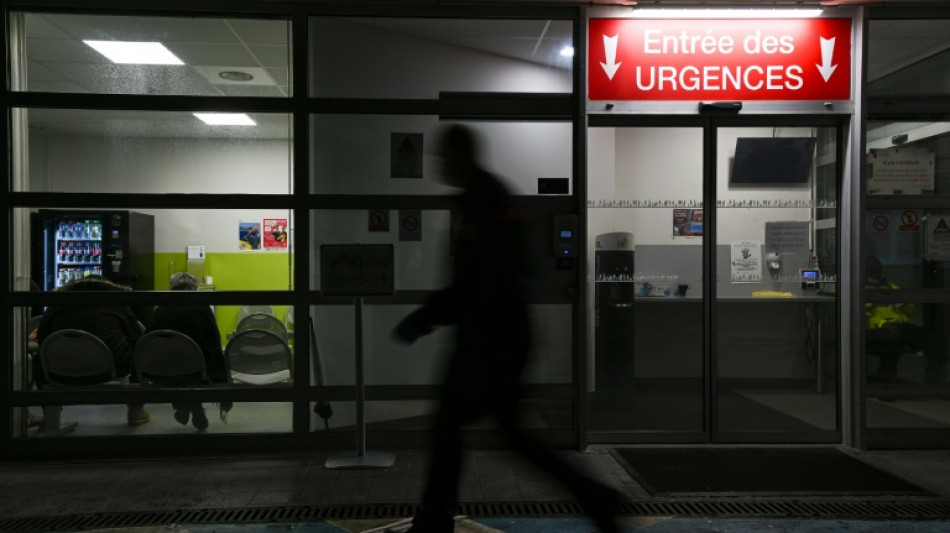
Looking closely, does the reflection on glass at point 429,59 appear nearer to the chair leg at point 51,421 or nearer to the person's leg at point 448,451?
the person's leg at point 448,451

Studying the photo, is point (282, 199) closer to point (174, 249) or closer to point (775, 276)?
point (174, 249)

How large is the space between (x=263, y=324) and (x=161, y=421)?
1.06m

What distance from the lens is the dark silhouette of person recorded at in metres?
3.20

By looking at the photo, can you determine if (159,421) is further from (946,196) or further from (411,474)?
(946,196)

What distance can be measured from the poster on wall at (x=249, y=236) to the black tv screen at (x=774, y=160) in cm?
382

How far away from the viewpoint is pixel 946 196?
5.41 m

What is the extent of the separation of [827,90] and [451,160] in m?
3.61

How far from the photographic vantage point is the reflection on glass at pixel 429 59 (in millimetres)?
5285

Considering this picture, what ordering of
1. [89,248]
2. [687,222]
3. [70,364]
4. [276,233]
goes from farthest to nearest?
[687,222] < [276,233] < [70,364] < [89,248]

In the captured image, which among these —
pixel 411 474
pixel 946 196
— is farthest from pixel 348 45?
pixel 946 196

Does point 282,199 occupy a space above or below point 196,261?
above

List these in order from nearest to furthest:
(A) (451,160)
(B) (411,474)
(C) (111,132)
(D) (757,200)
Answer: (A) (451,160), (B) (411,474), (C) (111,132), (D) (757,200)

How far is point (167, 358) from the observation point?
523 centimetres

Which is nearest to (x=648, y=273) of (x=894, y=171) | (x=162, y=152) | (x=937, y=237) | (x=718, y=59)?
(x=718, y=59)
